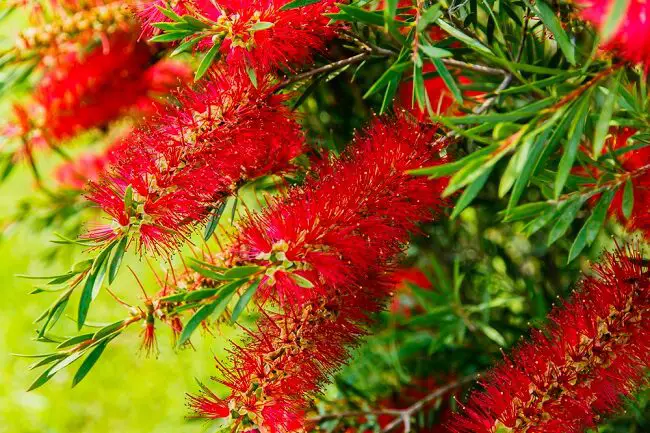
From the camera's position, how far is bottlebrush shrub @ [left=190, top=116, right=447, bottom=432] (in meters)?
0.67

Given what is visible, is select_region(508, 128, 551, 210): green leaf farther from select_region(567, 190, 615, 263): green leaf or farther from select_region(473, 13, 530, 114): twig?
select_region(473, 13, 530, 114): twig

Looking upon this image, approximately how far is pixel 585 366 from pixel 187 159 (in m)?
0.37

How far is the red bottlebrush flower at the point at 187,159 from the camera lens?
69 centimetres

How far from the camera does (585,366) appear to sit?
0.70 m

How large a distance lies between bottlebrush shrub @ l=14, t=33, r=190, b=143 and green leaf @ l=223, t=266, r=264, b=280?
0.54 metres

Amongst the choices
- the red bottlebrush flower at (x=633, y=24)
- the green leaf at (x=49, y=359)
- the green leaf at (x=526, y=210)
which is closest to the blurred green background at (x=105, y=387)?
the green leaf at (x=49, y=359)

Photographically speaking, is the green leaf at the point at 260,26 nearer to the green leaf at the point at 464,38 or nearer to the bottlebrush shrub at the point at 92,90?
the green leaf at the point at 464,38

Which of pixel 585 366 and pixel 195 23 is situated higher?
pixel 195 23

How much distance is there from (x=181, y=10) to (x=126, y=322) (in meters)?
0.28

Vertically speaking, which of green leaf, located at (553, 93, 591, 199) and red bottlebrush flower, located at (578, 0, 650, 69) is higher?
red bottlebrush flower, located at (578, 0, 650, 69)

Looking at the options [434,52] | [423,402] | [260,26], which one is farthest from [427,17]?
[423,402]

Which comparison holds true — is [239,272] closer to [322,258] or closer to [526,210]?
[322,258]

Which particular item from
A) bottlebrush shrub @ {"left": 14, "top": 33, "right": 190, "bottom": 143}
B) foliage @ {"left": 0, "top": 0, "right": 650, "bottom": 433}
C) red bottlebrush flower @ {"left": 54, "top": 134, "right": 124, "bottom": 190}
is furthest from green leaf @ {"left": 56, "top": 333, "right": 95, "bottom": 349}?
red bottlebrush flower @ {"left": 54, "top": 134, "right": 124, "bottom": 190}

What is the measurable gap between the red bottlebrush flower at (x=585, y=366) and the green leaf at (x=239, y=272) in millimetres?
236
